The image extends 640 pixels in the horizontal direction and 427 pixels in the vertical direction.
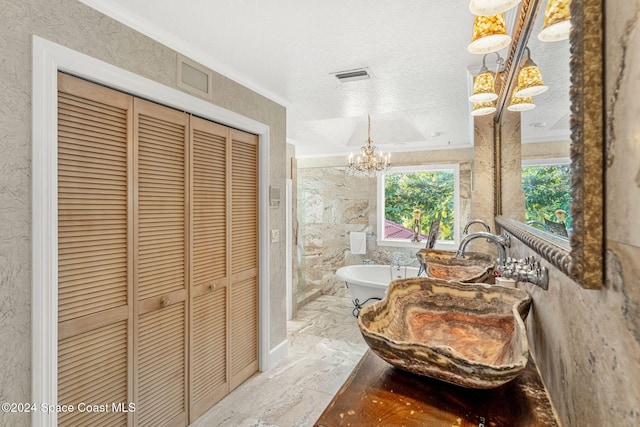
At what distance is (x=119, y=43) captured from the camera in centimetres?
164

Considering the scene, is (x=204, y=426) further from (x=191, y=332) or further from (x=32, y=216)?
(x=32, y=216)

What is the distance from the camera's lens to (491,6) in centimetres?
88

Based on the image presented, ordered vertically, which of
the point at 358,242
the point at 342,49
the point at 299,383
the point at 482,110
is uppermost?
the point at 342,49

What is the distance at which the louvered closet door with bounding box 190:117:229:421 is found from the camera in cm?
219

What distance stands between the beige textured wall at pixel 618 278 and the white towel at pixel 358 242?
4.78 m

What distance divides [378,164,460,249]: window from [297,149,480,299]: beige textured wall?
0.43ft

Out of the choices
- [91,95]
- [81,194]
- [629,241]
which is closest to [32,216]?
[81,194]

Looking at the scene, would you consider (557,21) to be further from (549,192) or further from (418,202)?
(418,202)

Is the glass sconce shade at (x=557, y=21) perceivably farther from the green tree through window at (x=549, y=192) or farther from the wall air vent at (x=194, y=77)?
the wall air vent at (x=194, y=77)

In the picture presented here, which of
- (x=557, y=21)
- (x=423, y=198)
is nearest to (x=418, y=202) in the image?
(x=423, y=198)

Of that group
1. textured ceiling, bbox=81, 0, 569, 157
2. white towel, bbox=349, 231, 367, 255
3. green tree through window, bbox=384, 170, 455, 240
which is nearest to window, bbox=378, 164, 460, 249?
green tree through window, bbox=384, 170, 455, 240

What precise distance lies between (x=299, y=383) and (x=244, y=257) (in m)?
1.14

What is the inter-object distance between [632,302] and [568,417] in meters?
0.41

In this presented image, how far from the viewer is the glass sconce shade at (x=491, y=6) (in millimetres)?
868
